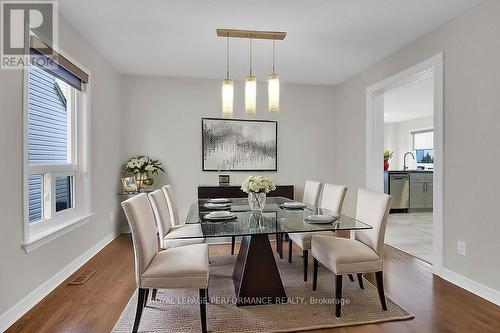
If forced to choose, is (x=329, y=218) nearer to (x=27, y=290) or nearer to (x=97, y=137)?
(x=27, y=290)

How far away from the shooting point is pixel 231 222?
7.49 ft

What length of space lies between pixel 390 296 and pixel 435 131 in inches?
66.0

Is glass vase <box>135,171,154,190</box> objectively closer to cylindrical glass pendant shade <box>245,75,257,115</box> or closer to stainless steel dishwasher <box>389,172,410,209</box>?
cylindrical glass pendant shade <box>245,75,257,115</box>

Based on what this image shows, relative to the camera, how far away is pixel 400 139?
8.65 meters

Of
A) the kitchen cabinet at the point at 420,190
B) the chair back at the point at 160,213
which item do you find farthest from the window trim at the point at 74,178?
the kitchen cabinet at the point at 420,190

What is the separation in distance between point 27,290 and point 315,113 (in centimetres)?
442

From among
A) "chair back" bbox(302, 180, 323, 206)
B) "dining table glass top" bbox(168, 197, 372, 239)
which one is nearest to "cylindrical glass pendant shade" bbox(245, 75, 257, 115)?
"dining table glass top" bbox(168, 197, 372, 239)

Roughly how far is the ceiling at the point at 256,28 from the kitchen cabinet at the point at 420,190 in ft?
11.7

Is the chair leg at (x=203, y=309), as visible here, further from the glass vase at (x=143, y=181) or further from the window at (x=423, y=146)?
the window at (x=423, y=146)

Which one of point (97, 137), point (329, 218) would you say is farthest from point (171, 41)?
point (329, 218)

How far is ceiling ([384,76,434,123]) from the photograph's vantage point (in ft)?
16.6

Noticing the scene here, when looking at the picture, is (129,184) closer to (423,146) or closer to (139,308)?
(139,308)

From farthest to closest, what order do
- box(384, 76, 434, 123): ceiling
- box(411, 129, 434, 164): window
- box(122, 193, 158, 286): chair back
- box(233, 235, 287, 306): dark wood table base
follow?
box(411, 129, 434, 164): window, box(384, 76, 434, 123): ceiling, box(233, 235, 287, 306): dark wood table base, box(122, 193, 158, 286): chair back

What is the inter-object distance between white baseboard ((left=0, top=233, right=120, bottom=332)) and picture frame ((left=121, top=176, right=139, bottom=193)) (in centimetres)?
98
